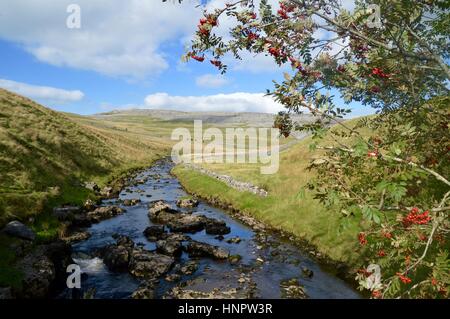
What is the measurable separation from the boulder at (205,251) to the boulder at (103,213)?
1102cm

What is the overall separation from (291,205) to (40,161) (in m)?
28.7

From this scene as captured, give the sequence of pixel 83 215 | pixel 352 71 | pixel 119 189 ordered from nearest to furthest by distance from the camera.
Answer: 1. pixel 352 71
2. pixel 83 215
3. pixel 119 189

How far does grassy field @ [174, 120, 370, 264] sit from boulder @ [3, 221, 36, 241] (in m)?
17.4

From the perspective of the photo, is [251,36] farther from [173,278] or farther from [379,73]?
[173,278]

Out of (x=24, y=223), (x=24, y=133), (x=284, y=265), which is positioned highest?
(x=24, y=133)

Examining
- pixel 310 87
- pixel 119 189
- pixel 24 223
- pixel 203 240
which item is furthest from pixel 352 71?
pixel 119 189

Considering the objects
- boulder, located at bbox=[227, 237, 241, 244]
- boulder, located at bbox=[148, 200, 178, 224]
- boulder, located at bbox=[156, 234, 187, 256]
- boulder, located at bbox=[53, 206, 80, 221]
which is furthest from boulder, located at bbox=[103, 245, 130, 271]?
boulder, located at bbox=[148, 200, 178, 224]

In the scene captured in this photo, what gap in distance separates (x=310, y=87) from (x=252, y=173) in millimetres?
39482

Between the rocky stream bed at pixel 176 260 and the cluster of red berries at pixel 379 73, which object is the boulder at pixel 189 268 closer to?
the rocky stream bed at pixel 176 260

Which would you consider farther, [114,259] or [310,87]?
[114,259]

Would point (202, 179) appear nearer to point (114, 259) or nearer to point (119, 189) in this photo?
point (119, 189)

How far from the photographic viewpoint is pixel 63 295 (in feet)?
61.3

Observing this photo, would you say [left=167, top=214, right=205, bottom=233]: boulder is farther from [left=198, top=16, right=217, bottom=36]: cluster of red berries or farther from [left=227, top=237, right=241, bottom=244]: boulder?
[left=198, top=16, right=217, bottom=36]: cluster of red berries

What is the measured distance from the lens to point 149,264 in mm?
22531
